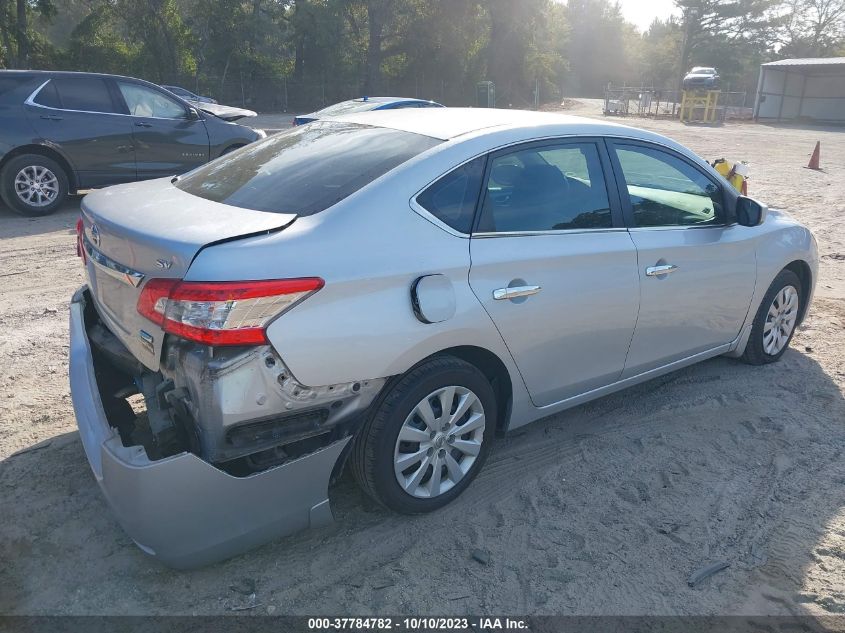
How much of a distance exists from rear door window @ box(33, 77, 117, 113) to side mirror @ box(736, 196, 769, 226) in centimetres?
825

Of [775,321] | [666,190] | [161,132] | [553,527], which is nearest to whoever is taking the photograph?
[553,527]

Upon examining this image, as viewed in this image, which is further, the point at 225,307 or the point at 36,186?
the point at 36,186

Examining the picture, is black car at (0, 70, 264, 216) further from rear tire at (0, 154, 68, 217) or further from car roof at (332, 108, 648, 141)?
car roof at (332, 108, 648, 141)

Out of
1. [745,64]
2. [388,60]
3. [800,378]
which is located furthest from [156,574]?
[745,64]

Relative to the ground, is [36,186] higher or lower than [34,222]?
higher

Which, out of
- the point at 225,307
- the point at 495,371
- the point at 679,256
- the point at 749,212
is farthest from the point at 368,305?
the point at 749,212

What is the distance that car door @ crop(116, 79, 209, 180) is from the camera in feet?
30.9

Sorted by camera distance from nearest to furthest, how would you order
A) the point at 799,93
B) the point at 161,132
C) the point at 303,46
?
1. the point at 161,132
2. the point at 799,93
3. the point at 303,46

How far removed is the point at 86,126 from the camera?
353 inches

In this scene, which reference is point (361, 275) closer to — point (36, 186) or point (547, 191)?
point (547, 191)

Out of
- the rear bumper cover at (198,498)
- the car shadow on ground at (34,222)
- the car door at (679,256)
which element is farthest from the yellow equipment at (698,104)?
the rear bumper cover at (198,498)

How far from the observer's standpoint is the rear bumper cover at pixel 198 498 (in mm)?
2428

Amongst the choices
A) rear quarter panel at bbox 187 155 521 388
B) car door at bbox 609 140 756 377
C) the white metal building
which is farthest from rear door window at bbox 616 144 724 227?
the white metal building

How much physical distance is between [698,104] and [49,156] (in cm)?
3252
